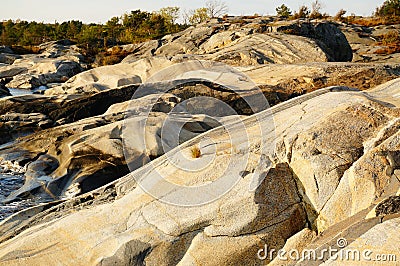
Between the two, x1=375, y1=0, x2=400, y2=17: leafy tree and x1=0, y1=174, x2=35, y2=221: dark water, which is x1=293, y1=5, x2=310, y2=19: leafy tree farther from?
x1=0, y1=174, x2=35, y2=221: dark water

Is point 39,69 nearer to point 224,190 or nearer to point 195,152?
point 195,152

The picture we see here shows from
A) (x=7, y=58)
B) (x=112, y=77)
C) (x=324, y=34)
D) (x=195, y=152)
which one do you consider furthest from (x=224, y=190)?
(x=7, y=58)

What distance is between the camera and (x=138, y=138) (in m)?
9.24

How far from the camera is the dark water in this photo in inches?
311

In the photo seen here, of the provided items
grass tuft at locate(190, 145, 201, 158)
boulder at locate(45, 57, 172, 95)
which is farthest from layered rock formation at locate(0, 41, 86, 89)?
grass tuft at locate(190, 145, 201, 158)

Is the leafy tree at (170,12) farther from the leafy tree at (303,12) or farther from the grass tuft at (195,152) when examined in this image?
the grass tuft at (195,152)

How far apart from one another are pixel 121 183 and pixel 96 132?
3651 millimetres

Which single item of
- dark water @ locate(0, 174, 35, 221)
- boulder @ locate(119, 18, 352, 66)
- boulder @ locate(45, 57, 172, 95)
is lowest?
dark water @ locate(0, 174, 35, 221)

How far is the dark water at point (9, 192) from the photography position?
25.9 feet

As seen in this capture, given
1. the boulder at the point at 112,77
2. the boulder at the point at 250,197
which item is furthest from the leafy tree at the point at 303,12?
the boulder at the point at 250,197

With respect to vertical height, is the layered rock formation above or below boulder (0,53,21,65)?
below

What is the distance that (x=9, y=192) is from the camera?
877 centimetres

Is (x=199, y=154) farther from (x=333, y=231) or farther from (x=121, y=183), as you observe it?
(x=333, y=231)

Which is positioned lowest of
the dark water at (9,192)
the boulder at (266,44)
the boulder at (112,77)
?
the dark water at (9,192)
